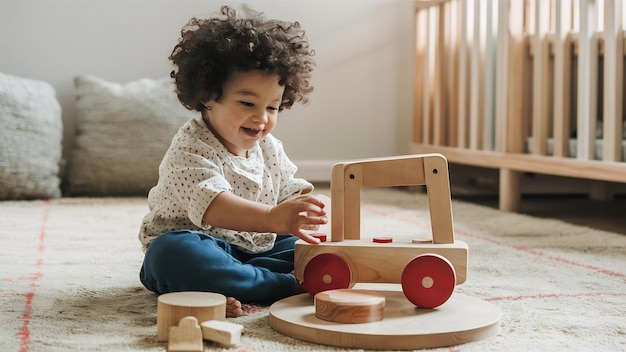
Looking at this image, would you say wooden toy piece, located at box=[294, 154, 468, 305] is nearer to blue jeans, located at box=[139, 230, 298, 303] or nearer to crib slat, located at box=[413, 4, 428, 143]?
blue jeans, located at box=[139, 230, 298, 303]

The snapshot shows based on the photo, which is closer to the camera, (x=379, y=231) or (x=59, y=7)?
(x=379, y=231)

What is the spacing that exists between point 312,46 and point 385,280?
197 cm

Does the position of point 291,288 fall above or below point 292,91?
below

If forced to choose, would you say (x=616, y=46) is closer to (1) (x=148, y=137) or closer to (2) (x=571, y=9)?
(2) (x=571, y=9)

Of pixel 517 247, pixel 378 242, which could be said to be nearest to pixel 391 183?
pixel 378 242

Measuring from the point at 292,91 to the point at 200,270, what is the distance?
0.98 ft

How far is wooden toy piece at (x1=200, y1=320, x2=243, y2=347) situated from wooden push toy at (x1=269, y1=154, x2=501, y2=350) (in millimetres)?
70

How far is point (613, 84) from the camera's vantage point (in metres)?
1.76

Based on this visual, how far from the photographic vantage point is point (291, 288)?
3.48ft

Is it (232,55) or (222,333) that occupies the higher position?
(232,55)

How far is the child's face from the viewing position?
1071mm

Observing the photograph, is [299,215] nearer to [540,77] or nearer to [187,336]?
[187,336]

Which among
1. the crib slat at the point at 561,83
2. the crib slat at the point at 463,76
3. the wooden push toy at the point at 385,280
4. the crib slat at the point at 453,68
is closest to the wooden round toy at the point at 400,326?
the wooden push toy at the point at 385,280

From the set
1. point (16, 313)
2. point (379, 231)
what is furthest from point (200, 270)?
point (379, 231)
